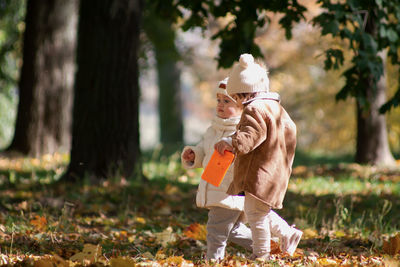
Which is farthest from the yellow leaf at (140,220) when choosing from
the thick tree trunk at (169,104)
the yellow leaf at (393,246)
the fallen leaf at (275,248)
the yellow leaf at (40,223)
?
the thick tree trunk at (169,104)

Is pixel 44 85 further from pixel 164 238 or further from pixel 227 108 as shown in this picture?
pixel 227 108

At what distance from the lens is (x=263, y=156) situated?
10.6 feet

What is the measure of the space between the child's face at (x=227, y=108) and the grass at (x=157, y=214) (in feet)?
3.28

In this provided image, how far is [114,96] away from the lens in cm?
621

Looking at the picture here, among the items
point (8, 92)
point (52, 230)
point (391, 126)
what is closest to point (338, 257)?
point (52, 230)

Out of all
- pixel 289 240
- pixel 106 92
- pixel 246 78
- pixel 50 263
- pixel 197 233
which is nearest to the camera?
pixel 50 263

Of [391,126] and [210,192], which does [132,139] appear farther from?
[391,126]

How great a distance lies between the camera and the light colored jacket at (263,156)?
124 inches

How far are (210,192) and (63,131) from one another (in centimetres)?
667

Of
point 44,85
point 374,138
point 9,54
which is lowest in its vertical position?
point 374,138

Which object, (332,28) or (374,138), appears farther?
(374,138)

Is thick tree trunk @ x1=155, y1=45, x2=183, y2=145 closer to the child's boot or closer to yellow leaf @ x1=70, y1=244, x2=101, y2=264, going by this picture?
the child's boot

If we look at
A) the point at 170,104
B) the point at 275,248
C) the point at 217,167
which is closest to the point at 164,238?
the point at 275,248

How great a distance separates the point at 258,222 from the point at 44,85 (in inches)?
278
